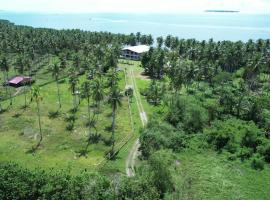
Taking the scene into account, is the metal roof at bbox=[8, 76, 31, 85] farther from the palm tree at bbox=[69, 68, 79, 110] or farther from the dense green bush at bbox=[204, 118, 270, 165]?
the dense green bush at bbox=[204, 118, 270, 165]

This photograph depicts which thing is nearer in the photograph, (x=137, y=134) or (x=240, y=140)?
(x=240, y=140)

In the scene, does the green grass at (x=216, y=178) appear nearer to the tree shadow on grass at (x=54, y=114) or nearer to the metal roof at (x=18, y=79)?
the tree shadow on grass at (x=54, y=114)

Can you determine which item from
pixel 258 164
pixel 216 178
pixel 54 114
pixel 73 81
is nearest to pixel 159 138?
pixel 216 178

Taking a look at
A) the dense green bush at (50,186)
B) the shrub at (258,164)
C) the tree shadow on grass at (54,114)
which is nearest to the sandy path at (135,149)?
the dense green bush at (50,186)

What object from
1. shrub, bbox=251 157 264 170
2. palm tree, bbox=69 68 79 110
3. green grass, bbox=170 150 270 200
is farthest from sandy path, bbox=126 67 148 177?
shrub, bbox=251 157 264 170

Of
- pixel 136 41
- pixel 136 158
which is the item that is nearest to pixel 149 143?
pixel 136 158

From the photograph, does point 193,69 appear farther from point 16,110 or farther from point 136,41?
point 136,41

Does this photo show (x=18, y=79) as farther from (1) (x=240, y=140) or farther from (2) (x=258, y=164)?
(2) (x=258, y=164)
